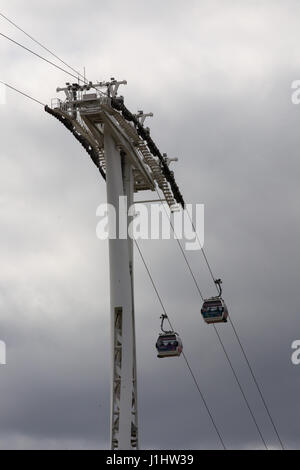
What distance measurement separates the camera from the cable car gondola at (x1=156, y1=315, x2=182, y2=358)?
71188mm

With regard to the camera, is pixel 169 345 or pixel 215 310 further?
pixel 215 310

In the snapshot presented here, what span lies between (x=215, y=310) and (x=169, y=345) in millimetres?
5106

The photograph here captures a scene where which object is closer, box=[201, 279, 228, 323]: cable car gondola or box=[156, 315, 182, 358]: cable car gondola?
box=[156, 315, 182, 358]: cable car gondola

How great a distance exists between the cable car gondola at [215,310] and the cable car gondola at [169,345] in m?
4.39

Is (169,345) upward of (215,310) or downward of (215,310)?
downward

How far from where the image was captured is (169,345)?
234 ft

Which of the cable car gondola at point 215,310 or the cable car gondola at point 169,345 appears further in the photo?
the cable car gondola at point 215,310

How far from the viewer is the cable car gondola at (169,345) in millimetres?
71188

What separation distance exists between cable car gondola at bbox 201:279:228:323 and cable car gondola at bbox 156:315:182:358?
4.39m

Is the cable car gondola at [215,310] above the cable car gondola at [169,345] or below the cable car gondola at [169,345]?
above

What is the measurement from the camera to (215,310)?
7550cm
